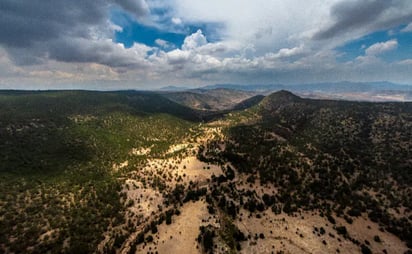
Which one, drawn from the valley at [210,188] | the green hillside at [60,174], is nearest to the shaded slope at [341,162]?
the valley at [210,188]

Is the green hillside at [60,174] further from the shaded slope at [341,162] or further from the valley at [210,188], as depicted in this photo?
the shaded slope at [341,162]

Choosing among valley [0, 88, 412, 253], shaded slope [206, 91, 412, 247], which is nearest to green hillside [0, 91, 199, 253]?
valley [0, 88, 412, 253]

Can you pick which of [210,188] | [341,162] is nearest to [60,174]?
[210,188]

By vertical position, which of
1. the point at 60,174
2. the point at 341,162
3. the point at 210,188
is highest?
the point at 341,162

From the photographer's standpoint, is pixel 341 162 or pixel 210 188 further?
pixel 341 162

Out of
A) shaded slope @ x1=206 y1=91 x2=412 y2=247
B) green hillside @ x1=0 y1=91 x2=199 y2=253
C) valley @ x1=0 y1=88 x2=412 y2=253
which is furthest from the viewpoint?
shaded slope @ x1=206 y1=91 x2=412 y2=247

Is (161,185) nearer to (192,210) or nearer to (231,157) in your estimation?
(192,210)

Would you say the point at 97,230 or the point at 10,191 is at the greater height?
the point at 10,191

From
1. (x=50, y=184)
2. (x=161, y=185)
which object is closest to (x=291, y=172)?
(x=161, y=185)

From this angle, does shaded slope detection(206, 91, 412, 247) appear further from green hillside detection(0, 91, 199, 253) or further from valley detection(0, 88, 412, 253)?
green hillside detection(0, 91, 199, 253)

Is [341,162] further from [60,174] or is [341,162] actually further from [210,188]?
[60,174]

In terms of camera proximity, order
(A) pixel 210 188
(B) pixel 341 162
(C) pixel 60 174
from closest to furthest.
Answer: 1. (C) pixel 60 174
2. (A) pixel 210 188
3. (B) pixel 341 162
